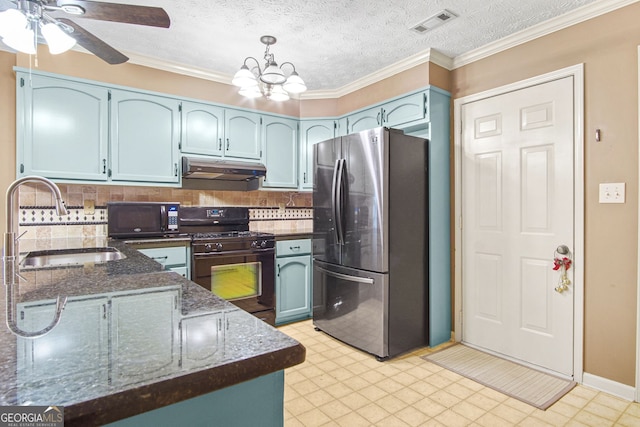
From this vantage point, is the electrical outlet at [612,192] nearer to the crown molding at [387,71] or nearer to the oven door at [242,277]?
the crown molding at [387,71]

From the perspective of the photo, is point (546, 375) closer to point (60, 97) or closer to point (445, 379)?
point (445, 379)

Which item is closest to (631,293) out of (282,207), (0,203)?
(282,207)

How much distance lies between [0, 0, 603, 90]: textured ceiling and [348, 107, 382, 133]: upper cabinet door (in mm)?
404

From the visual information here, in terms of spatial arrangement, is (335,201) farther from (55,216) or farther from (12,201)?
(55,216)

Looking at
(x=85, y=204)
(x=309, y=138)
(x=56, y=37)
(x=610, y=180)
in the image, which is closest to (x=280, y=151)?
(x=309, y=138)

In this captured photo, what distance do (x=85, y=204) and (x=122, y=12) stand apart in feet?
6.74

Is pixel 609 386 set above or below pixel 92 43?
below

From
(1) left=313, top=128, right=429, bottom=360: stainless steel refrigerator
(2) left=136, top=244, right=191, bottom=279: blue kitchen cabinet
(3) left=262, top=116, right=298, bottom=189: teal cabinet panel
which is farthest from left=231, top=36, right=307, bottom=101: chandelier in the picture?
(2) left=136, top=244, right=191, bottom=279: blue kitchen cabinet

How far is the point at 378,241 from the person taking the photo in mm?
2629

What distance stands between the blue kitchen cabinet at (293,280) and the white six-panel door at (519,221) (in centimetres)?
147

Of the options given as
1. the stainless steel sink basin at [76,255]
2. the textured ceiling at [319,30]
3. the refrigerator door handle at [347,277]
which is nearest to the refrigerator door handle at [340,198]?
the refrigerator door handle at [347,277]

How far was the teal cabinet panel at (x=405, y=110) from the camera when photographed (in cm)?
290

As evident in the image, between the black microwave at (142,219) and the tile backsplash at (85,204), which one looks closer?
the tile backsplash at (85,204)

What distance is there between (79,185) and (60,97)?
71 centimetres
